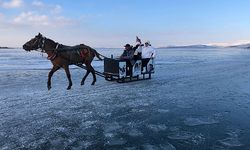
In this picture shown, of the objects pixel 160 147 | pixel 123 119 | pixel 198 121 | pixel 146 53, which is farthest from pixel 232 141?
pixel 146 53

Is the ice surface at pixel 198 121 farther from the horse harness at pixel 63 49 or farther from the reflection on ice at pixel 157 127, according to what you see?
the horse harness at pixel 63 49

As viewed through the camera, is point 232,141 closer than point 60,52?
Yes

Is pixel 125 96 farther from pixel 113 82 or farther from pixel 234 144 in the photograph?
pixel 234 144

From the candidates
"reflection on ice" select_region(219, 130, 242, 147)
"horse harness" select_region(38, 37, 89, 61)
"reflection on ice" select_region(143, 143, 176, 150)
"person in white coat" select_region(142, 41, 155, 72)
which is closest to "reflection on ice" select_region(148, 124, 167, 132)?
"reflection on ice" select_region(143, 143, 176, 150)

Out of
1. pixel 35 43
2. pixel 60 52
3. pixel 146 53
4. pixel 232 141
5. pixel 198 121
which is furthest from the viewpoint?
pixel 146 53

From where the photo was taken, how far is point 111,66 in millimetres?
16609

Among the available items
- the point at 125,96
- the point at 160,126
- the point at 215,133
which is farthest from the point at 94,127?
Answer: the point at 125,96

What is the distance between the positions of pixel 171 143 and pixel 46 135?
102 inches

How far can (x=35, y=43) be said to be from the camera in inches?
455

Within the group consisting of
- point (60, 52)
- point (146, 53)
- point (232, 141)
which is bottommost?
point (232, 141)

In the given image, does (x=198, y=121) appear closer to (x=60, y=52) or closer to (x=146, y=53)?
(x=60, y=52)

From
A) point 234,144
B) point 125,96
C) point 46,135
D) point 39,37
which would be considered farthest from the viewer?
point 125,96

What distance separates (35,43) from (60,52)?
94cm

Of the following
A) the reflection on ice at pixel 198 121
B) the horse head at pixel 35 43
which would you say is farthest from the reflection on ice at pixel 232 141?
the horse head at pixel 35 43
